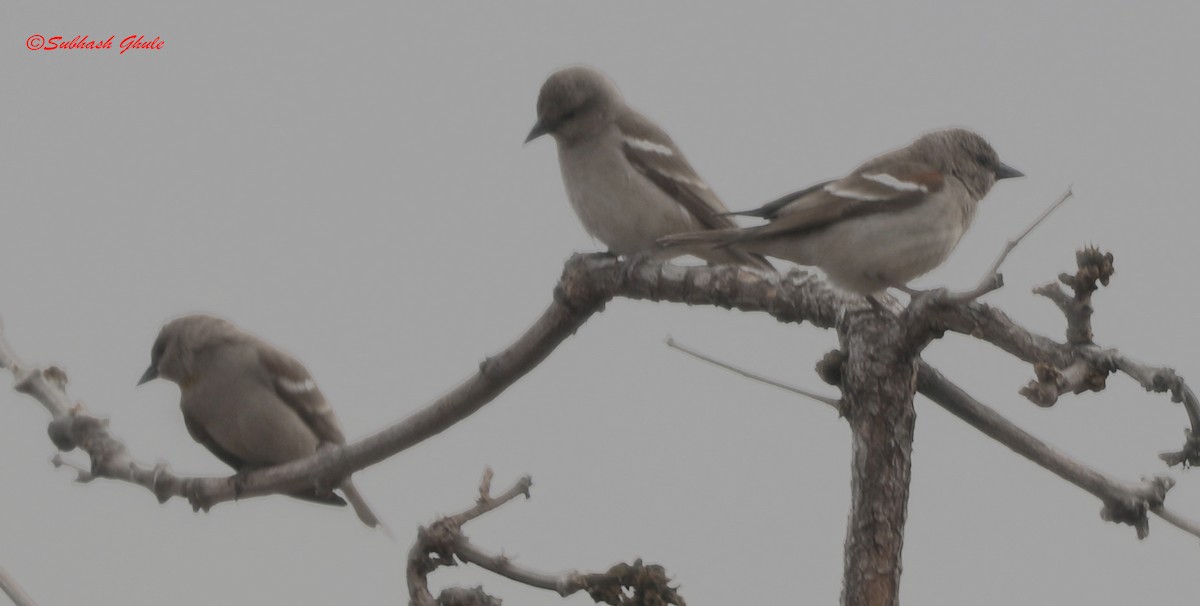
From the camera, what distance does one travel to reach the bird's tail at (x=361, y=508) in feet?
Answer: 22.0

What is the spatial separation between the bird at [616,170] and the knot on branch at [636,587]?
10.7 ft

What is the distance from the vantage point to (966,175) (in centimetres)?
616

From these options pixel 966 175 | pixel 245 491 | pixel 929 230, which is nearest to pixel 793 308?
pixel 929 230

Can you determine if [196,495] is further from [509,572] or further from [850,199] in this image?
[850,199]

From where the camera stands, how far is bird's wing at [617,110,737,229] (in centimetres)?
712

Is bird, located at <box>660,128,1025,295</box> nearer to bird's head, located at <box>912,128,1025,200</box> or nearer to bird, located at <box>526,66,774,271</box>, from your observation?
bird's head, located at <box>912,128,1025,200</box>

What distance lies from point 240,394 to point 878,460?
433cm

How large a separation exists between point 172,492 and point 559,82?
318cm

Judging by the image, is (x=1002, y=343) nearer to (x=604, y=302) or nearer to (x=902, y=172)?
(x=604, y=302)

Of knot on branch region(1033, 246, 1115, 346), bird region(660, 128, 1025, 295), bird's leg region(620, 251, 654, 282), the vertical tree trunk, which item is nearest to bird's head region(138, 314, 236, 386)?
bird region(660, 128, 1025, 295)

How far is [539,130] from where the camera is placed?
7266 mm

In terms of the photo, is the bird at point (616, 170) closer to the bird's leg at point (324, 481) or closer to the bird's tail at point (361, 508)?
the bird's tail at point (361, 508)

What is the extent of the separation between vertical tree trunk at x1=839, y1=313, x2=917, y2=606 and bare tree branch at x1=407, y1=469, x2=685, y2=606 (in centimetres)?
61

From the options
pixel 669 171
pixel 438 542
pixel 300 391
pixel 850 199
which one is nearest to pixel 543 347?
pixel 438 542
